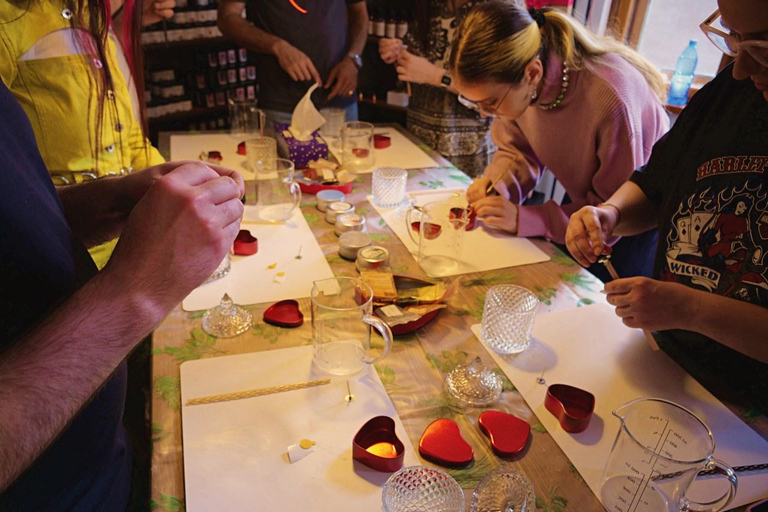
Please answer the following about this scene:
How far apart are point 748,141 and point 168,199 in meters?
1.12

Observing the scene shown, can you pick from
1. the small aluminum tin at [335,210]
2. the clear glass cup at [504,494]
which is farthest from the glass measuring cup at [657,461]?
the small aluminum tin at [335,210]

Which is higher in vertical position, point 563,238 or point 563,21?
point 563,21

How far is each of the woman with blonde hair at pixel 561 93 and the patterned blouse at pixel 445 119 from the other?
69 centimetres

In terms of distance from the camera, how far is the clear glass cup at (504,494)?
807 mm

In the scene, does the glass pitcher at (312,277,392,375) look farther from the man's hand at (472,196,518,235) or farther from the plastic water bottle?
the plastic water bottle

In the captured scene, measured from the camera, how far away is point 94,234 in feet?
3.57

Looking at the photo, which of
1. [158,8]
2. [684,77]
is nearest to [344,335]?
[158,8]

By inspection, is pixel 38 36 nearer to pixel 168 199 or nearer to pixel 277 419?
pixel 168 199

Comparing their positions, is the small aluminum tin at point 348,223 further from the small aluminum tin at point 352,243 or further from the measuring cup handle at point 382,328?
the measuring cup handle at point 382,328

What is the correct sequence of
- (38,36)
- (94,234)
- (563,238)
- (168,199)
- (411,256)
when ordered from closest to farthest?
1. (168,199)
2. (94,234)
3. (38,36)
4. (411,256)
5. (563,238)

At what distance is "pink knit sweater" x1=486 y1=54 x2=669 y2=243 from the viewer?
65.6 inches

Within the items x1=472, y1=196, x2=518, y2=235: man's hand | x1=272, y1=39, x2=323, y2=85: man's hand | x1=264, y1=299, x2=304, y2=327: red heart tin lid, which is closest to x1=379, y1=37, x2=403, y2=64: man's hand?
x1=272, y1=39, x2=323, y2=85: man's hand

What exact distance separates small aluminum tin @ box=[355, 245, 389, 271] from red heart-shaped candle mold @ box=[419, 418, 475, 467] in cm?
56

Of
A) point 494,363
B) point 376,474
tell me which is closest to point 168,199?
point 376,474
